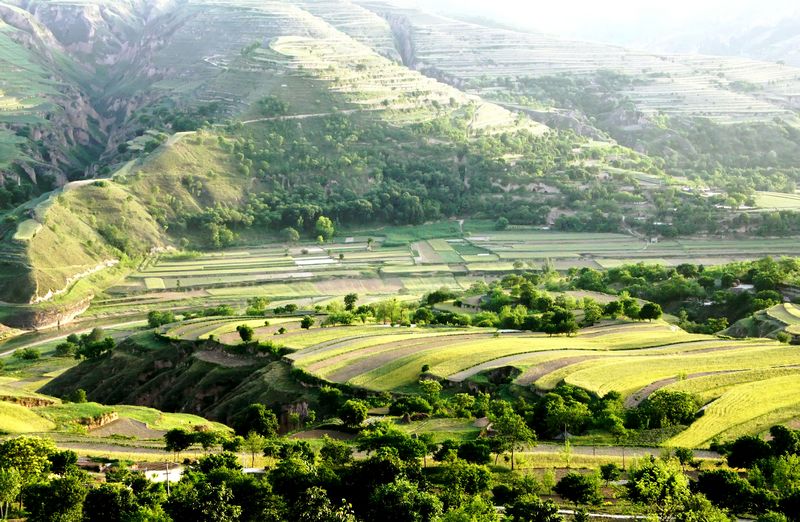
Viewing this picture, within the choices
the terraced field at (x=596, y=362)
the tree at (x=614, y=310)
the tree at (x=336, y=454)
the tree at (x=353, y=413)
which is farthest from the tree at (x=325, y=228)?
the tree at (x=336, y=454)

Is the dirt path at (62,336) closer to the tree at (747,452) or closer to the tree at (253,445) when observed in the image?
the tree at (253,445)

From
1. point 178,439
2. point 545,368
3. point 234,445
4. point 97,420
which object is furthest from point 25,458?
point 545,368

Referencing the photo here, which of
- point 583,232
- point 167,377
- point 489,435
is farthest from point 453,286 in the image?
point 489,435

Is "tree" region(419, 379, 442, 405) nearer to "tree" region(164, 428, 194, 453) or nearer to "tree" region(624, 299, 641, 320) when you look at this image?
"tree" region(164, 428, 194, 453)

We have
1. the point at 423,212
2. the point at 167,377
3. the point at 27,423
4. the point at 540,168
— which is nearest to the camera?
the point at 27,423

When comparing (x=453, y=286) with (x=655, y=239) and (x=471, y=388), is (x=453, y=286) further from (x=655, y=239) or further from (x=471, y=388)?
(x=471, y=388)

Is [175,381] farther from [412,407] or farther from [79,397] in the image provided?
[412,407]

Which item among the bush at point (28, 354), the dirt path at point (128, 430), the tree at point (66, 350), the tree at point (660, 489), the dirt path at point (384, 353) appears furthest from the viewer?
the tree at point (66, 350)
